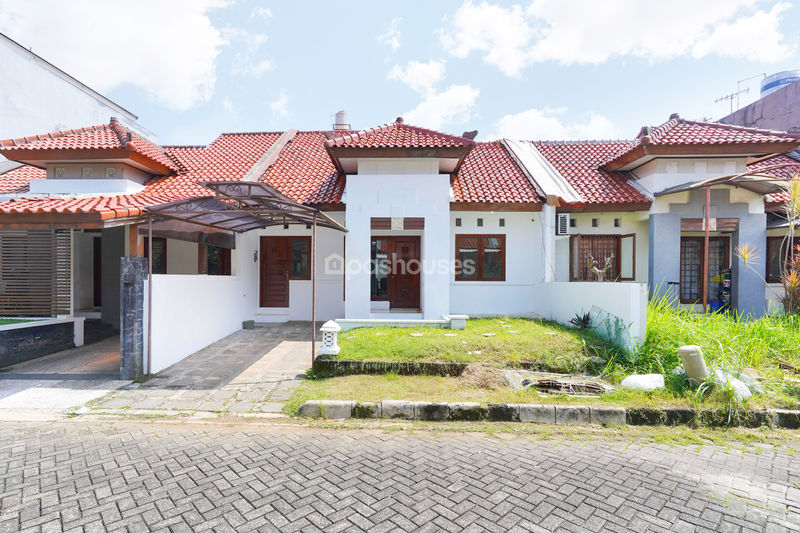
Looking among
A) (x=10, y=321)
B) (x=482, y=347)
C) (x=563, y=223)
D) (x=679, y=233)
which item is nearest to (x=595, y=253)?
(x=563, y=223)

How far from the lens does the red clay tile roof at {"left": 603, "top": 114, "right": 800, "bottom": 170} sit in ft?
32.0

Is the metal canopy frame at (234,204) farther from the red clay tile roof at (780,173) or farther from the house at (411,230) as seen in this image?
the red clay tile roof at (780,173)

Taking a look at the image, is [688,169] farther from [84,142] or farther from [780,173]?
[84,142]

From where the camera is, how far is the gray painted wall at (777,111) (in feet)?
46.2

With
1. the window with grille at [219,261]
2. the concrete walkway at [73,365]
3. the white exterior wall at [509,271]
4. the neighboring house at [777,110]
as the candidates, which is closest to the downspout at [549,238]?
the white exterior wall at [509,271]

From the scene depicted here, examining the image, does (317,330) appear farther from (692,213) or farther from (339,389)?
(692,213)

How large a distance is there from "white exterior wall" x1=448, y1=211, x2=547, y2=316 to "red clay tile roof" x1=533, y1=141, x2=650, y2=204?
1902mm

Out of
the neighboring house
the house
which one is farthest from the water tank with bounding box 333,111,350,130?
the neighboring house

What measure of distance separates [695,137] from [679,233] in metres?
2.70

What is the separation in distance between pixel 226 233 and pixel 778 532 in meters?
10.6

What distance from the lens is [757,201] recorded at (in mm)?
10109

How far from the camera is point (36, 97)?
11805 millimetres

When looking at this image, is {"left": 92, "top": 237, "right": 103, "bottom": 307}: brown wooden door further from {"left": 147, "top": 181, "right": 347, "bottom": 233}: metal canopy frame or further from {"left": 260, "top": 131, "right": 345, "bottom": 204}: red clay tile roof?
{"left": 147, "top": 181, "right": 347, "bottom": 233}: metal canopy frame

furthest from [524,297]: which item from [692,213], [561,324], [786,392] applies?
[786,392]
